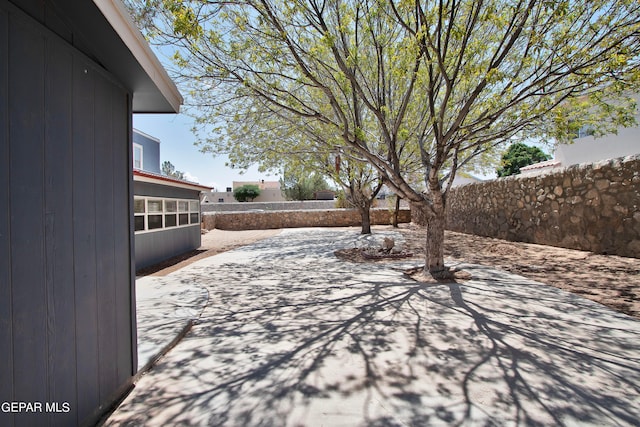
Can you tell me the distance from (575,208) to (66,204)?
→ 904 cm

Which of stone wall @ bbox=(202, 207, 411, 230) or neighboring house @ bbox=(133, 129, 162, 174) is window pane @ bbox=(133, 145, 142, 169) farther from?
stone wall @ bbox=(202, 207, 411, 230)

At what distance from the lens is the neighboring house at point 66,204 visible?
4.67ft

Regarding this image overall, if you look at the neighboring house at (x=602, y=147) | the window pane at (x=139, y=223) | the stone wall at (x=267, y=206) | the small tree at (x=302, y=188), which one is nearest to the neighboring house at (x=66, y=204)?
the window pane at (x=139, y=223)

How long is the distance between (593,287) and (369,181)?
30.5 feet

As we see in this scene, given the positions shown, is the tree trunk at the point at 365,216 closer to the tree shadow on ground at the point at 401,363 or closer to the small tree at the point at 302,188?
the tree shadow on ground at the point at 401,363

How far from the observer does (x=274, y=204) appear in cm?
2577

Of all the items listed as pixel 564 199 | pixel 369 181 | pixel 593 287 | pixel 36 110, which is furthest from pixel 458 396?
pixel 369 181

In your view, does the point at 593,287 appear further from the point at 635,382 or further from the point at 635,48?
the point at 635,48

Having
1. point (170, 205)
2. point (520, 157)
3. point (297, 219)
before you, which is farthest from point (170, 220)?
point (520, 157)

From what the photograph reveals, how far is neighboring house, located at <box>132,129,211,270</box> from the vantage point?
787cm

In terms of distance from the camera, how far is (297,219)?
20.2 metres

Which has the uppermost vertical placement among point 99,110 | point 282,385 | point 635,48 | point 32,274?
point 635,48

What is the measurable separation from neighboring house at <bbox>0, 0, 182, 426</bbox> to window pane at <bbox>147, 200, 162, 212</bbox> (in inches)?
262

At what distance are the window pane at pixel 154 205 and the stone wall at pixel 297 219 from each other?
10.6m
